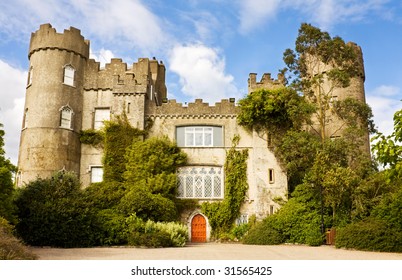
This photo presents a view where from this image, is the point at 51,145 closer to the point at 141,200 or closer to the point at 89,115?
the point at 89,115

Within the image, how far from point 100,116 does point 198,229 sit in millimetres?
10969

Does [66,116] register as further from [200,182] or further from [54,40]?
[200,182]

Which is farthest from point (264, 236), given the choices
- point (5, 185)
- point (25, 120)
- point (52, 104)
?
point (25, 120)

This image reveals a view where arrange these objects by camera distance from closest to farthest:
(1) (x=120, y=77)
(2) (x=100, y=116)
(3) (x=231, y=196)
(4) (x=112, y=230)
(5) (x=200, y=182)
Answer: (4) (x=112, y=230) → (3) (x=231, y=196) → (5) (x=200, y=182) → (2) (x=100, y=116) → (1) (x=120, y=77)

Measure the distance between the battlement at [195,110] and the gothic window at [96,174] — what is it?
5.30 m

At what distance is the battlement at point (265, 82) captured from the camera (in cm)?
3000

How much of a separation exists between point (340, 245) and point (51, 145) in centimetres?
1924

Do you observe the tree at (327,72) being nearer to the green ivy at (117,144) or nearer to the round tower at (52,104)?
the green ivy at (117,144)

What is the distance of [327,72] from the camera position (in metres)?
26.5

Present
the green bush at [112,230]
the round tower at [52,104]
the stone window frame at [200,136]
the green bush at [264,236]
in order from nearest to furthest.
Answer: the green bush at [112,230]
the green bush at [264,236]
the round tower at [52,104]
the stone window frame at [200,136]

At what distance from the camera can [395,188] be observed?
21797 mm

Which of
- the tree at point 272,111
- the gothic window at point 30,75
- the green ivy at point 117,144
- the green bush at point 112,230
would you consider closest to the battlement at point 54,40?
the gothic window at point 30,75

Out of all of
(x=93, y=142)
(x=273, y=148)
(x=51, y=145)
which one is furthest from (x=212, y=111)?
(x=51, y=145)

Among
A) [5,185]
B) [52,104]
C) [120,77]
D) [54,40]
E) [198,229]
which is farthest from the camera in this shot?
[120,77]
